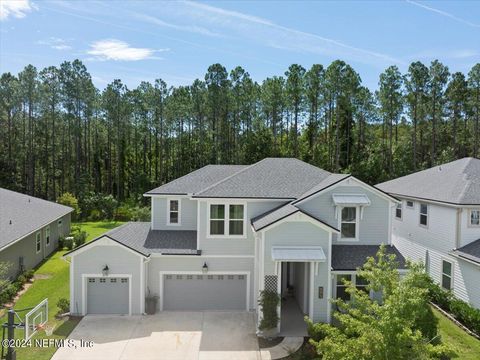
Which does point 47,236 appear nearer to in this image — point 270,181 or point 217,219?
point 217,219

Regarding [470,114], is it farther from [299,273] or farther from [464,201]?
[299,273]

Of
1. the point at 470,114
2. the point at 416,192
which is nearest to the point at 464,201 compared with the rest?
the point at 416,192

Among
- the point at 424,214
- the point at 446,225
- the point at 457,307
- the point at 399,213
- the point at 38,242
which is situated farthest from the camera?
the point at 399,213

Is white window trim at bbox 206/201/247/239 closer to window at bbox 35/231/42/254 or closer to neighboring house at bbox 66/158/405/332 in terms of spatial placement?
neighboring house at bbox 66/158/405/332

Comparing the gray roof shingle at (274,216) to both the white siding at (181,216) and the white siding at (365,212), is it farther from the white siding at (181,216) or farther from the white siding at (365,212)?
the white siding at (181,216)

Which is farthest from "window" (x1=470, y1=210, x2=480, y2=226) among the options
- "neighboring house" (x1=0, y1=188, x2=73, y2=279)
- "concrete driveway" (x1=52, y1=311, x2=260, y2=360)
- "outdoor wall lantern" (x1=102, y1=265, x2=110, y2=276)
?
"neighboring house" (x1=0, y1=188, x2=73, y2=279)

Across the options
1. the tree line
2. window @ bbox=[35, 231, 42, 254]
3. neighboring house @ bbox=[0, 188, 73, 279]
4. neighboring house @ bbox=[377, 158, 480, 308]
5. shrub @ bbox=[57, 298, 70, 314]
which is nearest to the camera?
shrub @ bbox=[57, 298, 70, 314]

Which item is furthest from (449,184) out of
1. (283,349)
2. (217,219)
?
(283,349)
